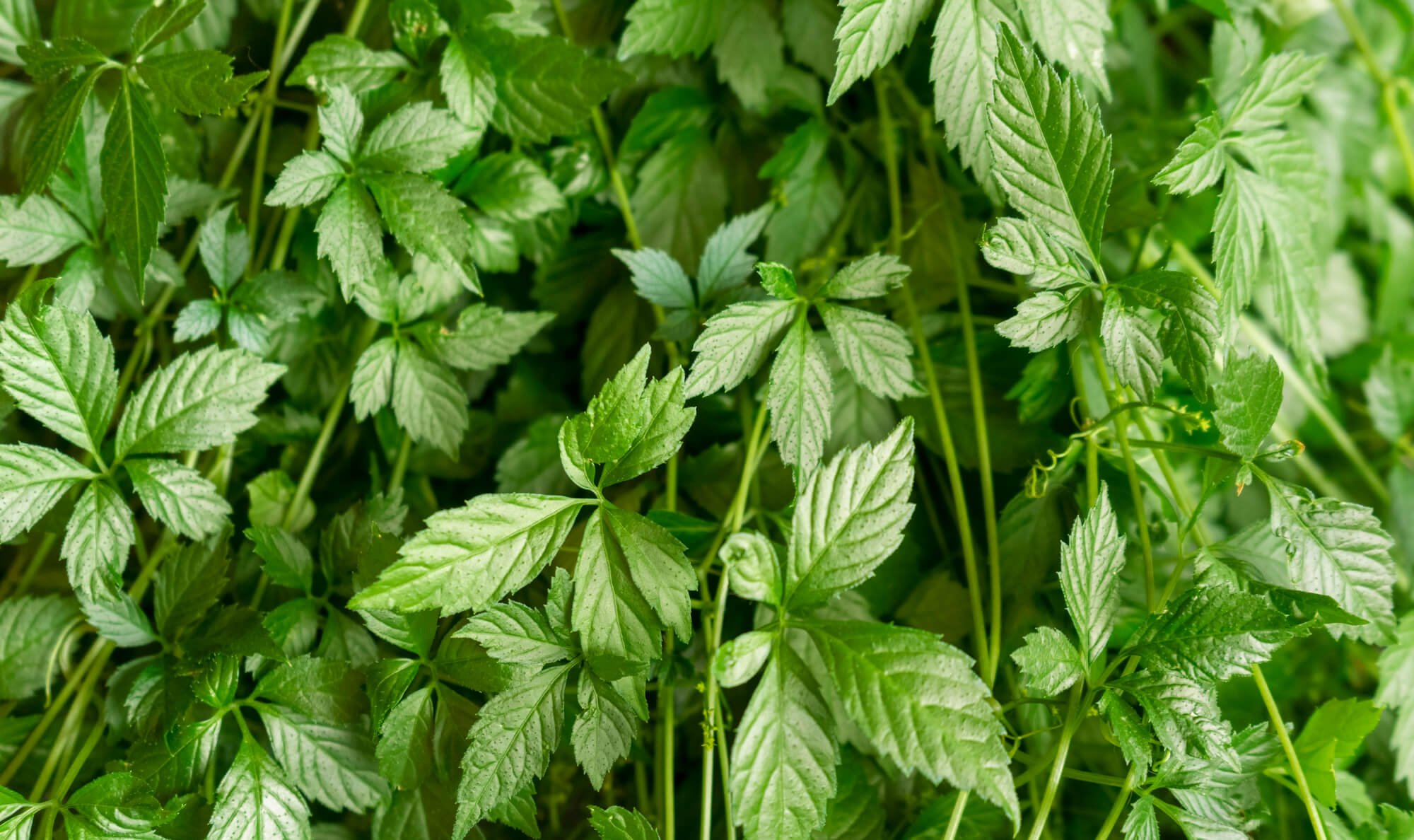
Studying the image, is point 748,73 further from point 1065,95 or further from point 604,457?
point 604,457

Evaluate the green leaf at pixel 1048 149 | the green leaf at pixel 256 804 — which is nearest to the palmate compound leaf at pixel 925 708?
the green leaf at pixel 1048 149

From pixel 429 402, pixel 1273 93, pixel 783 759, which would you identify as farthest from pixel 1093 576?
pixel 429 402

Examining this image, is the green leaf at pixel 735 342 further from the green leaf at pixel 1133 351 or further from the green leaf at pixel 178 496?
the green leaf at pixel 178 496

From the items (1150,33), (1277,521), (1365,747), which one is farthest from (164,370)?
(1365,747)

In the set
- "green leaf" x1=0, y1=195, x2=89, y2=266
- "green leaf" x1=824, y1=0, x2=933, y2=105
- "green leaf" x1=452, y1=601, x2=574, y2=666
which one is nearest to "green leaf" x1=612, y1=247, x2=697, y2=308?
"green leaf" x1=824, y1=0, x2=933, y2=105

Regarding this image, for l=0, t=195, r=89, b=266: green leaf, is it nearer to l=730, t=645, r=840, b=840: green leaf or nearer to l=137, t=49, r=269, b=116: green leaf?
l=137, t=49, r=269, b=116: green leaf

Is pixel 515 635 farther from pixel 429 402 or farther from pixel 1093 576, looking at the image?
pixel 1093 576
